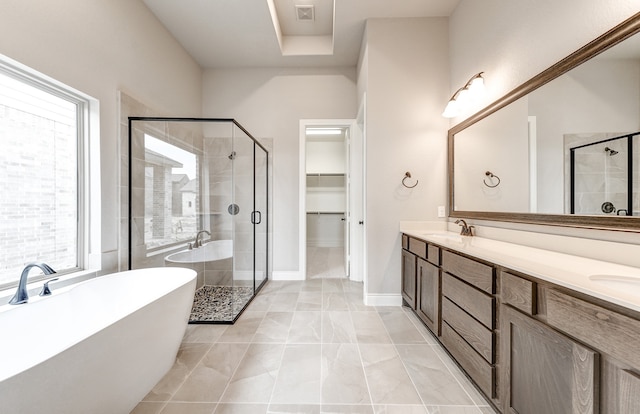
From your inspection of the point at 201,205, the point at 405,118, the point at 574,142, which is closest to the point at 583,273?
the point at 574,142

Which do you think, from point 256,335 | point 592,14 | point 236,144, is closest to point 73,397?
point 256,335

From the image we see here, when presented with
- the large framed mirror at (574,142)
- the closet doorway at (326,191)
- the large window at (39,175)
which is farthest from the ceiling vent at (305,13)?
the closet doorway at (326,191)

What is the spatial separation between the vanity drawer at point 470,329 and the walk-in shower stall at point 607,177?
0.82 m

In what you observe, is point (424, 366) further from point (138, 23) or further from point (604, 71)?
point (138, 23)

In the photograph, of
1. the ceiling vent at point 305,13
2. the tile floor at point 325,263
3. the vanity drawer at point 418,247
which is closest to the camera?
the vanity drawer at point 418,247

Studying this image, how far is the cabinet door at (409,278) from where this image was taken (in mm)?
2342

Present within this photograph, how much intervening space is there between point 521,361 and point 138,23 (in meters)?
3.78

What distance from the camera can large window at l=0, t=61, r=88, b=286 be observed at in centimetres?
145

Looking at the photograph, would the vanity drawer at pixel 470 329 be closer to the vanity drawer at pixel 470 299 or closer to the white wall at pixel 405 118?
the vanity drawer at pixel 470 299

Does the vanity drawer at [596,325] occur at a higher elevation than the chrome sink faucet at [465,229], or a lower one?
lower

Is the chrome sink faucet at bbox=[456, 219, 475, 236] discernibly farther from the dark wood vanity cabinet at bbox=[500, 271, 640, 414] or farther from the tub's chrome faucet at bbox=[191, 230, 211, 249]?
the tub's chrome faucet at bbox=[191, 230, 211, 249]

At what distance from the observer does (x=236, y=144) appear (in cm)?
280

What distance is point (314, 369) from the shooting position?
166cm

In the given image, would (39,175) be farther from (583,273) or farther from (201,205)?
(583,273)
